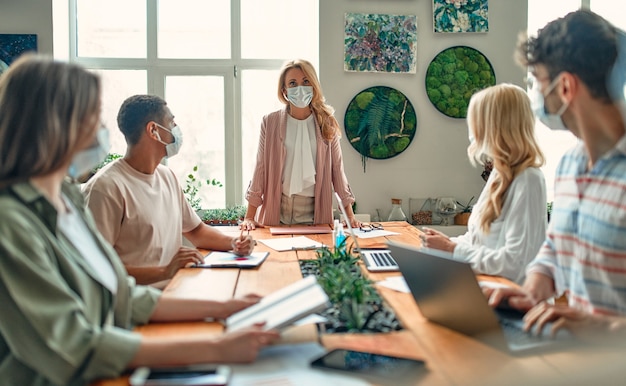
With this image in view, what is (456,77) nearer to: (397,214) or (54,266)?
(397,214)

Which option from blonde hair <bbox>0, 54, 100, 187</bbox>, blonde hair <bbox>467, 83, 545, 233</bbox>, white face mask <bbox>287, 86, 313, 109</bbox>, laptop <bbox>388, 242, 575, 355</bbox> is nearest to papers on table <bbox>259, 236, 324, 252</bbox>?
blonde hair <bbox>467, 83, 545, 233</bbox>

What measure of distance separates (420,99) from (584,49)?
10.5ft

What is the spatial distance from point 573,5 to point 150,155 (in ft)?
12.5

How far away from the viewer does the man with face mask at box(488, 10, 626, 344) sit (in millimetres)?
1200

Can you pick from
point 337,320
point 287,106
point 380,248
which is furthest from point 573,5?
point 337,320

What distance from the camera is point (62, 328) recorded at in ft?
3.30

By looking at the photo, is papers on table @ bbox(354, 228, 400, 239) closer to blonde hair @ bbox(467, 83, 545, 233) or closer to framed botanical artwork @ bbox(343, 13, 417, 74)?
blonde hair @ bbox(467, 83, 545, 233)

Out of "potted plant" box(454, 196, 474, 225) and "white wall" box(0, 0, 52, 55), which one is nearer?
"white wall" box(0, 0, 52, 55)

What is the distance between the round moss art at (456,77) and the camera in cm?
444

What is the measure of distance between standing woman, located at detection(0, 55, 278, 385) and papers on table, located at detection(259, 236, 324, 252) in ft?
4.10

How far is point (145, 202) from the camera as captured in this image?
87.0 inches

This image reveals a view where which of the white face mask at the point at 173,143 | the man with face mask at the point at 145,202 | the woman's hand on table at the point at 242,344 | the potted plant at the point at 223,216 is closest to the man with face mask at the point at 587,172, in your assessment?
the woman's hand on table at the point at 242,344

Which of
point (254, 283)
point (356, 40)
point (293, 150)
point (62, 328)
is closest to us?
point (62, 328)

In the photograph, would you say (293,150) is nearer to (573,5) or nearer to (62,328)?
(62,328)
